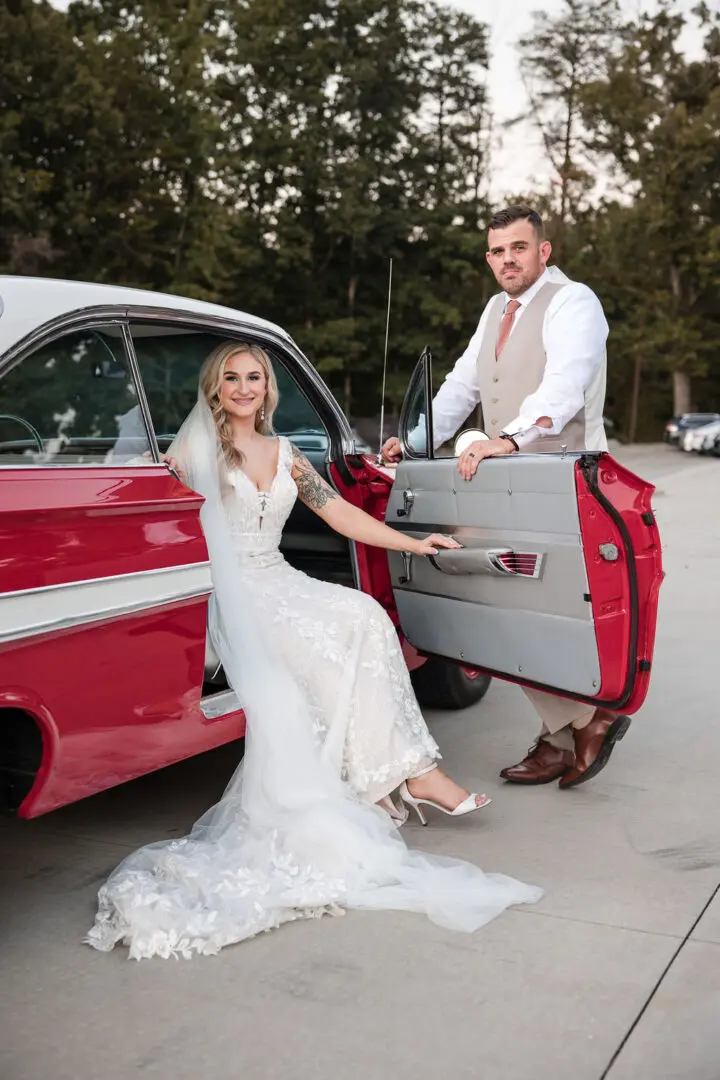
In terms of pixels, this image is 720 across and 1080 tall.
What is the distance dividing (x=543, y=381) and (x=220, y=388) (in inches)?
42.6

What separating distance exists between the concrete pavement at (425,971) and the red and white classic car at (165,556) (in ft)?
1.47

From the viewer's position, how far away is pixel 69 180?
97.3 ft

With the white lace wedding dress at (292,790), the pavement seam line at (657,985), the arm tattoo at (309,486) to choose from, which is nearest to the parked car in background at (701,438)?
the arm tattoo at (309,486)

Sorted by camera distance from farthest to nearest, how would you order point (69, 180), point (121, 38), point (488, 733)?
point (121, 38) → point (69, 180) → point (488, 733)

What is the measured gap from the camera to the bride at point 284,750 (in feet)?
10.6

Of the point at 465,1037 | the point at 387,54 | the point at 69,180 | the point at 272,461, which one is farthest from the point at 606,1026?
the point at 387,54

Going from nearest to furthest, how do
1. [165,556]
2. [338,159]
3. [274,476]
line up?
[165,556] < [274,476] < [338,159]

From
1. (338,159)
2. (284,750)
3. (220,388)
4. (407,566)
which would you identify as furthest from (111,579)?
(338,159)

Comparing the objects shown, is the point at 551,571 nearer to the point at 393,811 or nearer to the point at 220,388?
the point at 393,811

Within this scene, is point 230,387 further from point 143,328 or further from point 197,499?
point 197,499

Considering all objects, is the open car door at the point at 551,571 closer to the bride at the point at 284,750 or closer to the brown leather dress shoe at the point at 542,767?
the bride at the point at 284,750

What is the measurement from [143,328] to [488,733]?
7.38 ft

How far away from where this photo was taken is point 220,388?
13.4 feet

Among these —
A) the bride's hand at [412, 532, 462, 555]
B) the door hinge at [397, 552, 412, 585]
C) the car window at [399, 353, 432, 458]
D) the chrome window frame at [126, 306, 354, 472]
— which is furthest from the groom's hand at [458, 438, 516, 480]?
the chrome window frame at [126, 306, 354, 472]
